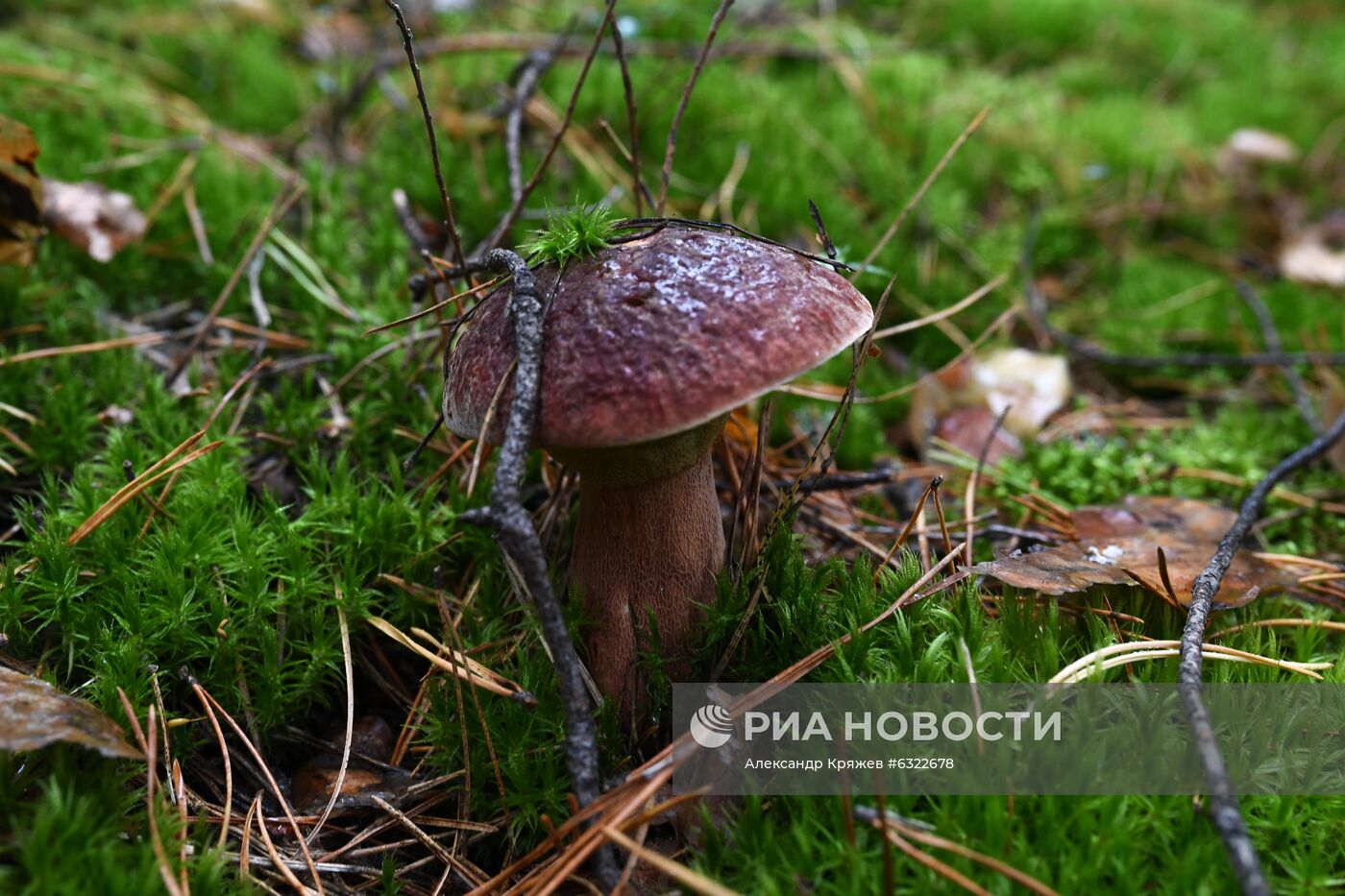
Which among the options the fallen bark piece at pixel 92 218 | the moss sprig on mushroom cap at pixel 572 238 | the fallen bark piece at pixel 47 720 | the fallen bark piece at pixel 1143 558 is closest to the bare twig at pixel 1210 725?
the fallen bark piece at pixel 1143 558

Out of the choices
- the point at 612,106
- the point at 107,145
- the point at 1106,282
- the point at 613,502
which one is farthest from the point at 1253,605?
the point at 107,145

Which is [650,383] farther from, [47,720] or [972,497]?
[972,497]

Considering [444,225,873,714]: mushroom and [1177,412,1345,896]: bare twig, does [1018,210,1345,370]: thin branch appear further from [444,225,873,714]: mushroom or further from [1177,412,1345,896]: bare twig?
[444,225,873,714]: mushroom

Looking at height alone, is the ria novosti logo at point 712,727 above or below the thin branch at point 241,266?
below

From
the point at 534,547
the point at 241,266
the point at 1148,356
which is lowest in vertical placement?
the point at 1148,356

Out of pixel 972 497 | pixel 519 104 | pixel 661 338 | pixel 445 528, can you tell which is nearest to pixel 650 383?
pixel 661 338

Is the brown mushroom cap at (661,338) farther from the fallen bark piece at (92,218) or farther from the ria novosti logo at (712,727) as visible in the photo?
the fallen bark piece at (92,218)

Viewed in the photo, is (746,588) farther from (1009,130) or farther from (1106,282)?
(1009,130)
